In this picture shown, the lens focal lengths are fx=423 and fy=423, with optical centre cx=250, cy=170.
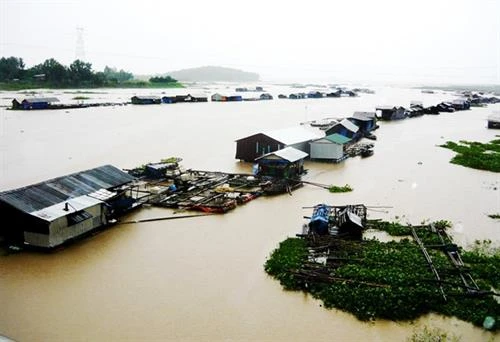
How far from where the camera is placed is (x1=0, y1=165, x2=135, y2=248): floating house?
14180mm

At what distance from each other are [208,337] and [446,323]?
5.85 m

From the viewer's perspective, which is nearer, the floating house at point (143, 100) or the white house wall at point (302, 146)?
the white house wall at point (302, 146)

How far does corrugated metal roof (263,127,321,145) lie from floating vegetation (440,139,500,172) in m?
10.2

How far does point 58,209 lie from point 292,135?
18.0 meters

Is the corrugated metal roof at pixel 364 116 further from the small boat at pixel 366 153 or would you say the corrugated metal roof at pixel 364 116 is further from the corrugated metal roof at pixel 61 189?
the corrugated metal roof at pixel 61 189

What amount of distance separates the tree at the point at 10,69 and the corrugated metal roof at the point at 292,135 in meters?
79.3

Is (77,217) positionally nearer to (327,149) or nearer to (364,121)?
(327,149)

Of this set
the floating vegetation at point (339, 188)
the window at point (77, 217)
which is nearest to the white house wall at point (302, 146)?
the floating vegetation at point (339, 188)

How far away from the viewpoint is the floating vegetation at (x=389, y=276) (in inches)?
425

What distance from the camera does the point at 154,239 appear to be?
1585 cm

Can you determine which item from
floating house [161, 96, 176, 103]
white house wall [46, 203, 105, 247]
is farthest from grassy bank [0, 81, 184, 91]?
white house wall [46, 203, 105, 247]

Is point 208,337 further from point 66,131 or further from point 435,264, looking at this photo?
point 66,131

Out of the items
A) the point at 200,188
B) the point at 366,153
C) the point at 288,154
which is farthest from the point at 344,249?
the point at 366,153

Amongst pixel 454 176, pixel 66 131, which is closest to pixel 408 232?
pixel 454 176
